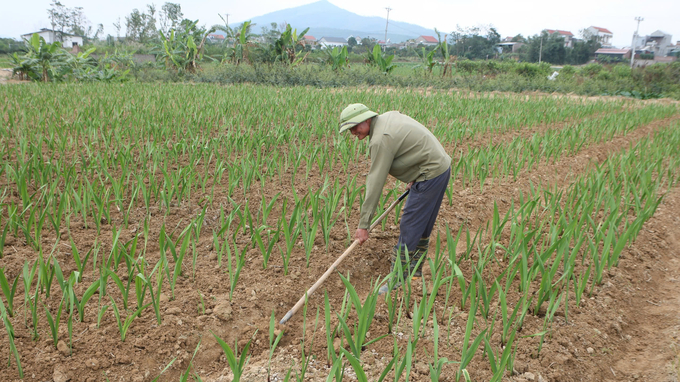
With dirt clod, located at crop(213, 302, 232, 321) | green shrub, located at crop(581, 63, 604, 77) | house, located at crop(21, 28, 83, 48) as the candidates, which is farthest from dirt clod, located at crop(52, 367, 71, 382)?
house, located at crop(21, 28, 83, 48)

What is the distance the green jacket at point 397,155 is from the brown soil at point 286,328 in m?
0.70

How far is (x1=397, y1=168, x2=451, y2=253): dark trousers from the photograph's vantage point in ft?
9.87

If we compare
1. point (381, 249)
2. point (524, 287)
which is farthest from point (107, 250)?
point (524, 287)

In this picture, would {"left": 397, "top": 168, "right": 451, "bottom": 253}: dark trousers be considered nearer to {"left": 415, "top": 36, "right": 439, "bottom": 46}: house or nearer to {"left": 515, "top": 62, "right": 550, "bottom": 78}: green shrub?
{"left": 515, "top": 62, "right": 550, "bottom": 78}: green shrub

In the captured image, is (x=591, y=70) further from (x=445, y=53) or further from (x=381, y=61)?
(x=381, y=61)

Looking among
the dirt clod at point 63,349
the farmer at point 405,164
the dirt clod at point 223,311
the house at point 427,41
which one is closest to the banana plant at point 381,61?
the farmer at point 405,164

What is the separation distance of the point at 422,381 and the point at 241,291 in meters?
1.23

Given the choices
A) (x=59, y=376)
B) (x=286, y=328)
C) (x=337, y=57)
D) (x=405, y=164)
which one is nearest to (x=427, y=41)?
(x=337, y=57)

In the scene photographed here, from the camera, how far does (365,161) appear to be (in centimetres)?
587

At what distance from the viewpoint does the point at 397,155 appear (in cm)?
294

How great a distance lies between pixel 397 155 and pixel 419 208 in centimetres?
38

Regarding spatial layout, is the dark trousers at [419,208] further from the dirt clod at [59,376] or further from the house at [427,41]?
the house at [427,41]

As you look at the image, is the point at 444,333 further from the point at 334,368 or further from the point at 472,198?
the point at 472,198

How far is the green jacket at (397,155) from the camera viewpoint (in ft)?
9.22
